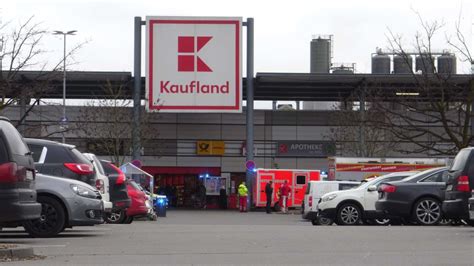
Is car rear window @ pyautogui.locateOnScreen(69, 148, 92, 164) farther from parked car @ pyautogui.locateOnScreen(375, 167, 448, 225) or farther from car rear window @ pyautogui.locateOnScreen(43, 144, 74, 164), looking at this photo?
parked car @ pyautogui.locateOnScreen(375, 167, 448, 225)

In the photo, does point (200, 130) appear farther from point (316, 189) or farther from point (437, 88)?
point (316, 189)

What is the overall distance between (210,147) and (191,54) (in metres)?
13.0

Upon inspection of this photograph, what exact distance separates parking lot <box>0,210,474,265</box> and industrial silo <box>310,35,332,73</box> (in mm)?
54049

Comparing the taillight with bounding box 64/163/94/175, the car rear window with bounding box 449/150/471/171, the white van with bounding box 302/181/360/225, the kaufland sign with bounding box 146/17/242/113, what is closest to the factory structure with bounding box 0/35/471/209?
the kaufland sign with bounding box 146/17/242/113

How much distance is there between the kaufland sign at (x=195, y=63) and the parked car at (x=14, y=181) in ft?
111

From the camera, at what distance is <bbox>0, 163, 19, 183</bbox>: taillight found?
10828mm

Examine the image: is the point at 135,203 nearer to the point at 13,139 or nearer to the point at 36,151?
the point at 36,151

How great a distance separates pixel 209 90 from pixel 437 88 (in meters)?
15.3

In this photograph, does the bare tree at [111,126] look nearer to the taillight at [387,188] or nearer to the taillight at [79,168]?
the taillight at [387,188]

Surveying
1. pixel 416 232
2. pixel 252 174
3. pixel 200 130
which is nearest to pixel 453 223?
pixel 416 232

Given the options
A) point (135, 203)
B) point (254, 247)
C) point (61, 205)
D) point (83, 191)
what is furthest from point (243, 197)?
point (254, 247)

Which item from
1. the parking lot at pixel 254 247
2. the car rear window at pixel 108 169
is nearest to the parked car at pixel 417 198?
the parking lot at pixel 254 247

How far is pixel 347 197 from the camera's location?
22.5m

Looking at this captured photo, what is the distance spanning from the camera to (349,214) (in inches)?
888
